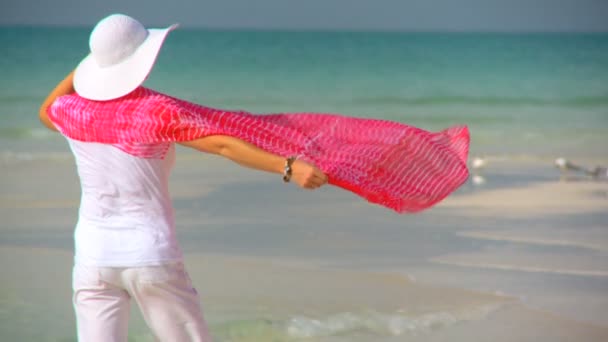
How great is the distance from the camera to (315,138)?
3.41 meters

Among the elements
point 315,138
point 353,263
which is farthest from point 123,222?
point 353,263

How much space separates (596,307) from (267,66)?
26411 mm

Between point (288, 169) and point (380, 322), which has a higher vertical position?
point (288, 169)

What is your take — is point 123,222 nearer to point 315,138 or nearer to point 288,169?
point 288,169

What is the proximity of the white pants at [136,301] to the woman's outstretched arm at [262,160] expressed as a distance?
384 mm

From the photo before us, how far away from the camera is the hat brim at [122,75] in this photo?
9.92ft

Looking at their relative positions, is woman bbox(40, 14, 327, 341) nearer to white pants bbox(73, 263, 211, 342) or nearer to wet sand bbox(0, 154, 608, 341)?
white pants bbox(73, 263, 211, 342)

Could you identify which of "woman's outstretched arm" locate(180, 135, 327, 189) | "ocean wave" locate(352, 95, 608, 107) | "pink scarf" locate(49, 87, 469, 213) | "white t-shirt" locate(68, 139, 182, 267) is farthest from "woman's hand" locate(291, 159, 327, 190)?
"ocean wave" locate(352, 95, 608, 107)

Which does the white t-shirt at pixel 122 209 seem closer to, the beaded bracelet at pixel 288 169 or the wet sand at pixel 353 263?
the beaded bracelet at pixel 288 169

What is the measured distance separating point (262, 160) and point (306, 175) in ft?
0.38

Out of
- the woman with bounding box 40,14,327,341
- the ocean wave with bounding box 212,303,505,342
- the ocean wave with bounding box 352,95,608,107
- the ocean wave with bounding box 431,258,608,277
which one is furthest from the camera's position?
the ocean wave with bounding box 352,95,608,107

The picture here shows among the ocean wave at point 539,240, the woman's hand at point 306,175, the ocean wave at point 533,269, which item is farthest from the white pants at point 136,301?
the ocean wave at point 539,240

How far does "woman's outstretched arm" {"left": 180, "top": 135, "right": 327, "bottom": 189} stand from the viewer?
2945 mm

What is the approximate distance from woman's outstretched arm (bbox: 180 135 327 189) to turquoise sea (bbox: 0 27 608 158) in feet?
32.2
